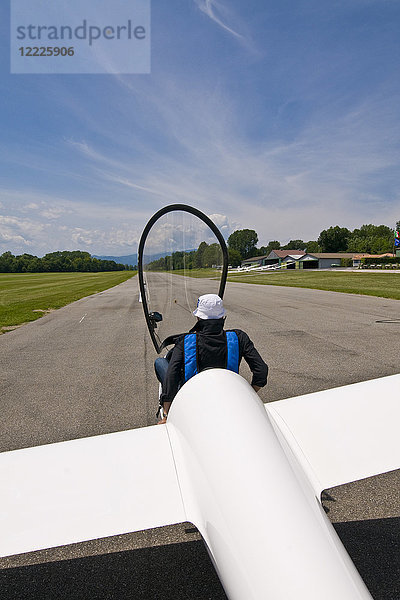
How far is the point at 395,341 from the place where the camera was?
29.3 feet

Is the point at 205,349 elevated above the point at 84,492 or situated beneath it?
elevated above

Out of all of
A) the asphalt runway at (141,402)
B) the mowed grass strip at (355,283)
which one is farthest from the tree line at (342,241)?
the asphalt runway at (141,402)

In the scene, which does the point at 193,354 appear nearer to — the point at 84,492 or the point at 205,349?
the point at 205,349

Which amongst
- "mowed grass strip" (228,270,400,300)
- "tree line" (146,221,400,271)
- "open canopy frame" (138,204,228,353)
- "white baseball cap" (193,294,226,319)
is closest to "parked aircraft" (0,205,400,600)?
"white baseball cap" (193,294,226,319)

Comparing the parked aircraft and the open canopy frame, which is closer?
the parked aircraft

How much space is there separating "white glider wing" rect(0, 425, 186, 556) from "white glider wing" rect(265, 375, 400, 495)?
641 mm

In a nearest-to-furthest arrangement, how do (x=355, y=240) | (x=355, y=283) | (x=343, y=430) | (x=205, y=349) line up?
(x=343, y=430), (x=205, y=349), (x=355, y=283), (x=355, y=240)

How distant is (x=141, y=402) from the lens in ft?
17.3

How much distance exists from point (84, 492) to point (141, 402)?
12.4 feet

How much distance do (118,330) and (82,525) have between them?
33.9 ft

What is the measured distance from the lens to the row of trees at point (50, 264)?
11531 centimetres

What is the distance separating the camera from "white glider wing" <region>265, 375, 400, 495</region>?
1.77m

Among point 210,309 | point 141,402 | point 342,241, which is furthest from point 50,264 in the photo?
point 210,309

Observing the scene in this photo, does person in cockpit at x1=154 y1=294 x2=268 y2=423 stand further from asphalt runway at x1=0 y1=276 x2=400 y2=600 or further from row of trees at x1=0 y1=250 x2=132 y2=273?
row of trees at x1=0 y1=250 x2=132 y2=273
